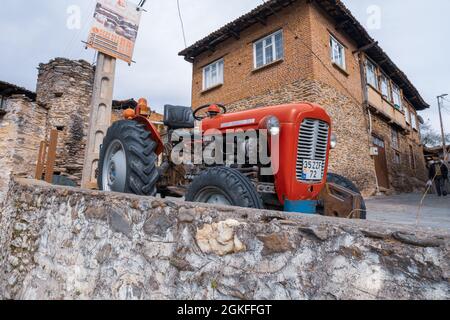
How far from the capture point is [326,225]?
3.93ft

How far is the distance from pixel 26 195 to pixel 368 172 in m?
10.2

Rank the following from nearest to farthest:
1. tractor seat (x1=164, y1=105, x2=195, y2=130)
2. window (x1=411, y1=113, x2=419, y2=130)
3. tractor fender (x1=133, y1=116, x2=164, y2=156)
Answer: tractor fender (x1=133, y1=116, x2=164, y2=156)
tractor seat (x1=164, y1=105, x2=195, y2=130)
window (x1=411, y1=113, x2=419, y2=130)

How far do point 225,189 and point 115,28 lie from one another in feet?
18.6

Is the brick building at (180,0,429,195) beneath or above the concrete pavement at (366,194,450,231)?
above

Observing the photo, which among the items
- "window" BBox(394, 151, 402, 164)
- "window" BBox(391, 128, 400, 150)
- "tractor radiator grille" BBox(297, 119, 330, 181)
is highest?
"window" BBox(391, 128, 400, 150)

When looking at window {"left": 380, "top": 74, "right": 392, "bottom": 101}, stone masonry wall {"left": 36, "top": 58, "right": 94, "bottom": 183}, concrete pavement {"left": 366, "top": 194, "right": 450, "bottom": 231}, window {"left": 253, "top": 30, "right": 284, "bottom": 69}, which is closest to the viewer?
concrete pavement {"left": 366, "top": 194, "right": 450, "bottom": 231}

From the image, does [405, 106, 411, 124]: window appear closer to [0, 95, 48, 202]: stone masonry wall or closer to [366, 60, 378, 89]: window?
[366, 60, 378, 89]: window

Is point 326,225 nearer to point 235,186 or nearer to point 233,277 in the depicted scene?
point 233,277

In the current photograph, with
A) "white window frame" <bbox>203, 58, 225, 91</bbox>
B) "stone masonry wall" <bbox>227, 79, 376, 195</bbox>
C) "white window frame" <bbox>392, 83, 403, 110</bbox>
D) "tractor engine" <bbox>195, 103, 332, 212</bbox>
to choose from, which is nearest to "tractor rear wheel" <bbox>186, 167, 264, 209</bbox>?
"tractor engine" <bbox>195, 103, 332, 212</bbox>

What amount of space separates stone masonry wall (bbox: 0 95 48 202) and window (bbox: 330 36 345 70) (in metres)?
12.9

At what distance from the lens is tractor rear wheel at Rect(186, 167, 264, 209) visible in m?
2.15

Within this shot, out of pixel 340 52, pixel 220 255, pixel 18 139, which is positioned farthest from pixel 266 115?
pixel 18 139

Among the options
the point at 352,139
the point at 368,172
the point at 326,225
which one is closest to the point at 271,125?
the point at 326,225
